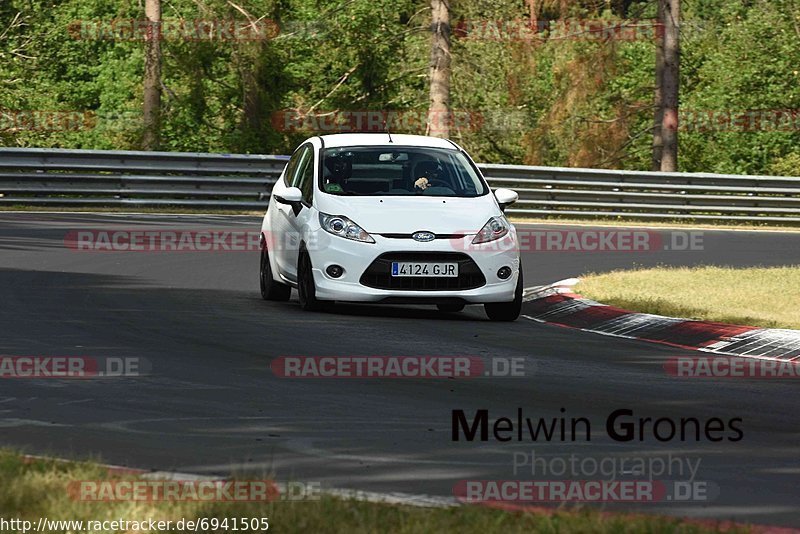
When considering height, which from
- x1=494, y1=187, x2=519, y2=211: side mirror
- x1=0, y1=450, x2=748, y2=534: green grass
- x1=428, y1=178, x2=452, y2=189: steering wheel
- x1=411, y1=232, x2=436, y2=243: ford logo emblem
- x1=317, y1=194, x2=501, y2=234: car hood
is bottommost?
x1=0, y1=450, x2=748, y2=534: green grass

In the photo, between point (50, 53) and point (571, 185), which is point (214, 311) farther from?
point (50, 53)

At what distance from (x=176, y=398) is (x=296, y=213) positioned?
569 centimetres

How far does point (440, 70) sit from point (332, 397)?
2580cm

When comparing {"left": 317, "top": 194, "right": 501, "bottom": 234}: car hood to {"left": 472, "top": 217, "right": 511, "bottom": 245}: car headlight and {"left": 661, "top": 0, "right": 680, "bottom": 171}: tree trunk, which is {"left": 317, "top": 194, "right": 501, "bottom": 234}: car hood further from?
{"left": 661, "top": 0, "right": 680, "bottom": 171}: tree trunk

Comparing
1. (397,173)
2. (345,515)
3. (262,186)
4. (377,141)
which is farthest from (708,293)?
(262,186)

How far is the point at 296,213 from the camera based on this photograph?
1434 centimetres

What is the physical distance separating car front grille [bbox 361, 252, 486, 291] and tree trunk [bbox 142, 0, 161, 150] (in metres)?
24.7

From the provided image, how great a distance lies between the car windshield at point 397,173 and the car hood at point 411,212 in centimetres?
27

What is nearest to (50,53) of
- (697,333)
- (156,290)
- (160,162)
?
(160,162)

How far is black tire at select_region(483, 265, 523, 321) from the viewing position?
1394 cm

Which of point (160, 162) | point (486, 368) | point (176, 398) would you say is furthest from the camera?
point (160, 162)

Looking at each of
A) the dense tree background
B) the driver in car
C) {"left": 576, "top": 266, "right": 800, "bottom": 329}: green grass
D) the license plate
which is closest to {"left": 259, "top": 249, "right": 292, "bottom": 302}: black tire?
the driver in car

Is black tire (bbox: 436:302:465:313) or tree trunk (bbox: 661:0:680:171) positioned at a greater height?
tree trunk (bbox: 661:0:680:171)

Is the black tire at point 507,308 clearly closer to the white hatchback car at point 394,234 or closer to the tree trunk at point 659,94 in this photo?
the white hatchback car at point 394,234
